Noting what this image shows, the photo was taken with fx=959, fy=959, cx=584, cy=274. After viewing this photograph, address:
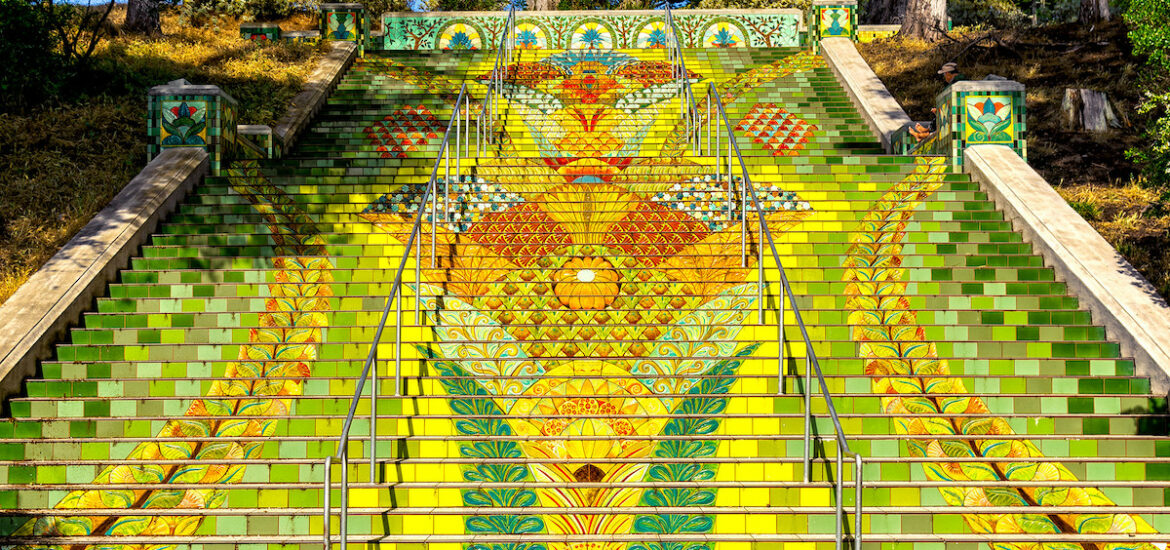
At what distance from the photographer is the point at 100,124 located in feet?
40.3

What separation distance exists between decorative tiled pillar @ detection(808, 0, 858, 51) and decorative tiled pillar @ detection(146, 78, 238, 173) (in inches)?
418

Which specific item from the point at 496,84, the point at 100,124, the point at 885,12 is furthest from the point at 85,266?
the point at 885,12

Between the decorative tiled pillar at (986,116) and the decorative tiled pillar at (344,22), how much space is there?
415 inches

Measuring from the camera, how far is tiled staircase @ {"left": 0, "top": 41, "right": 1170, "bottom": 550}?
6.04m

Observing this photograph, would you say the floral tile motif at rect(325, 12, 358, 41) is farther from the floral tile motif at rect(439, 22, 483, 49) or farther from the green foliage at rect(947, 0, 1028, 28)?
the green foliage at rect(947, 0, 1028, 28)

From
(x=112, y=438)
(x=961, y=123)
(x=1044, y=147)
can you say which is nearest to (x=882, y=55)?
(x=1044, y=147)

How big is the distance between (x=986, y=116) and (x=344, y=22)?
11.2 m

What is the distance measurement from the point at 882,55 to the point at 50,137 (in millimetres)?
13212

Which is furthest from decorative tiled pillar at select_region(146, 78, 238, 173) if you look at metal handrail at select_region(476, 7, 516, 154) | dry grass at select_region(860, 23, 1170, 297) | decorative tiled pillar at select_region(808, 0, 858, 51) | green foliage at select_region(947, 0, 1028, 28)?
green foliage at select_region(947, 0, 1028, 28)

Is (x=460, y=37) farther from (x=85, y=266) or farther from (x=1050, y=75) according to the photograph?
(x=85, y=266)

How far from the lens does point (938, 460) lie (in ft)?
20.7

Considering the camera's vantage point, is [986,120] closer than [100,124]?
Yes

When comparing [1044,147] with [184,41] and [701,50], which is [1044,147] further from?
[184,41]

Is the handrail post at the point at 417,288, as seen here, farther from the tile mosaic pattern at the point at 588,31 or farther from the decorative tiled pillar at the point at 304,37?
the tile mosaic pattern at the point at 588,31
